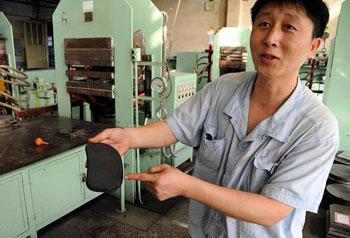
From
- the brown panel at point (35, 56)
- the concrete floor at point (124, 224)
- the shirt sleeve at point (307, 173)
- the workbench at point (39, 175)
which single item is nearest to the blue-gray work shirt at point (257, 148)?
the shirt sleeve at point (307, 173)

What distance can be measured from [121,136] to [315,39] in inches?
28.5

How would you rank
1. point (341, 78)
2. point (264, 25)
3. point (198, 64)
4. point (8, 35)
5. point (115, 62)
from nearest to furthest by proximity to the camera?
point (264, 25) → point (115, 62) → point (341, 78) → point (8, 35) → point (198, 64)

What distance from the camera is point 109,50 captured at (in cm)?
217

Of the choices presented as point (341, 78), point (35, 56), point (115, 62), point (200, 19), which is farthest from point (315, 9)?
point (35, 56)

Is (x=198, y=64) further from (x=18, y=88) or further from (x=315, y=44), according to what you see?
(x=315, y=44)

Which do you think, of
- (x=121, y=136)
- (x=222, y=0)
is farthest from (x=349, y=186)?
(x=222, y=0)

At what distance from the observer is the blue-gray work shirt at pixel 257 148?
730 millimetres

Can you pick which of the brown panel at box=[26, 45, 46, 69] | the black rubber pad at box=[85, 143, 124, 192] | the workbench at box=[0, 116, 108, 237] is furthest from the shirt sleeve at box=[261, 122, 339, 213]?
the brown panel at box=[26, 45, 46, 69]

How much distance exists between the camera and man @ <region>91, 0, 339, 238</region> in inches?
28.4

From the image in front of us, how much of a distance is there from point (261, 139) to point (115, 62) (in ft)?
5.34

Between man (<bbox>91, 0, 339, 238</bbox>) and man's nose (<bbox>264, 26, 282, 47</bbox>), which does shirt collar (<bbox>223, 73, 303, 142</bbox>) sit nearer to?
man (<bbox>91, 0, 339, 238</bbox>)

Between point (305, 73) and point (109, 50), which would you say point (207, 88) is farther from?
point (305, 73)

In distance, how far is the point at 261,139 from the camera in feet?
2.77

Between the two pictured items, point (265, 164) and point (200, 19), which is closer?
point (265, 164)
